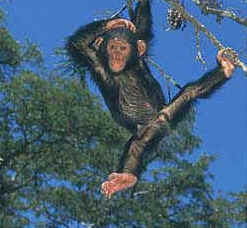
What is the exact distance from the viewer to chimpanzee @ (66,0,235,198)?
4105mm

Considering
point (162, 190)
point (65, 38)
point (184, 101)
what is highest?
point (162, 190)

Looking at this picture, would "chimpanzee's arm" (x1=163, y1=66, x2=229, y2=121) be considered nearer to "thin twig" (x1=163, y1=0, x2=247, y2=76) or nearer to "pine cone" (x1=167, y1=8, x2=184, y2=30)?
"thin twig" (x1=163, y1=0, x2=247, y2=76)

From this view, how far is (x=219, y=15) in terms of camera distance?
423 cm

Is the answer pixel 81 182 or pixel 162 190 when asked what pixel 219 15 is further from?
pixel 162 190

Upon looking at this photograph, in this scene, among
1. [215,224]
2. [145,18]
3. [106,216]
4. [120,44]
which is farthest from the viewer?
[215,224]

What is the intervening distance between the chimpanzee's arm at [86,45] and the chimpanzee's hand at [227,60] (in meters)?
0.74

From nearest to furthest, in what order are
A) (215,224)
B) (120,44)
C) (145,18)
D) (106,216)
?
1. (120,44)
2. (145,18)
3. (106,216)
4. (215,224)

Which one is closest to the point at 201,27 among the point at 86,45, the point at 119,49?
the point at 119,49

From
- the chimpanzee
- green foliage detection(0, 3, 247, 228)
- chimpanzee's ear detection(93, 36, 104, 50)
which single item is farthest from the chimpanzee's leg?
green foliage detection(0, 3, 247, 228)

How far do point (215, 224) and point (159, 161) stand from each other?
2597 mm

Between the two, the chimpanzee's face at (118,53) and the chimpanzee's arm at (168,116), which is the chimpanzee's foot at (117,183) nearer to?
the chimpanzee's arm at (168,116)

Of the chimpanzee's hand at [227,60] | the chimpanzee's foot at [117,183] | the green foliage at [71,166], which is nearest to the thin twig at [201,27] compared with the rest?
the chimpanzee's hand at [227,60]

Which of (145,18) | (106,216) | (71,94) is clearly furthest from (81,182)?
(145,18)

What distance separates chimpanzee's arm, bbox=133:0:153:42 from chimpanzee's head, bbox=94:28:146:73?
0.17 m
